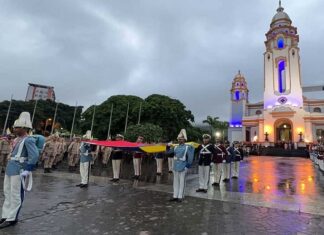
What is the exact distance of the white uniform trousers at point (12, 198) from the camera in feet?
15.0

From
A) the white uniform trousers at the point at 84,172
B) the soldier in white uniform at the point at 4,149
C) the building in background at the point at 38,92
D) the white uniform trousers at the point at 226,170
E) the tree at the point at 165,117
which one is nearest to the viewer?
the white uniform trousers at the point at 84,172

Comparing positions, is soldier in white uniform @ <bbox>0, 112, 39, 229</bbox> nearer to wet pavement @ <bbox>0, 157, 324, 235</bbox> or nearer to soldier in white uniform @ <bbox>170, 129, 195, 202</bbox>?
wet pavement @ <bbox>0, 157, 324, 235</bbox>

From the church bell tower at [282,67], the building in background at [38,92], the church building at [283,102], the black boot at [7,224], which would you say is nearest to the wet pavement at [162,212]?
the black boot at [7,224]

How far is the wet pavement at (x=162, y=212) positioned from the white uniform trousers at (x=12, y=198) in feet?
0.82

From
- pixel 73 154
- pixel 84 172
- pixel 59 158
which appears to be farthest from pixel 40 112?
pixel 84 172

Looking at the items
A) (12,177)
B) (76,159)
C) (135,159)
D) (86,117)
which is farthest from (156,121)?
(12,177)

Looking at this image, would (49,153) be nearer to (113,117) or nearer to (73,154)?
(73,154)

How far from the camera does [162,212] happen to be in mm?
5598

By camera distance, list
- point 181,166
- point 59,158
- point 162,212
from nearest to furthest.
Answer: point 162,212 → point 181,166 → point 59,158

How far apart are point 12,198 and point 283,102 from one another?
47431 mm

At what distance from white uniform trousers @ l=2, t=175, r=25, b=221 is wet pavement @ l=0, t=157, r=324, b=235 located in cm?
25

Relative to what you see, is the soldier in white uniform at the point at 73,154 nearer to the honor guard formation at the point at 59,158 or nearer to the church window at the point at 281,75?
the honor guard formation at the point at 59,158

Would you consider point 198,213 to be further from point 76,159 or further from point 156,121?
point 156,121

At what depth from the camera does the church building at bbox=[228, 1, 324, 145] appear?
4322 cm
